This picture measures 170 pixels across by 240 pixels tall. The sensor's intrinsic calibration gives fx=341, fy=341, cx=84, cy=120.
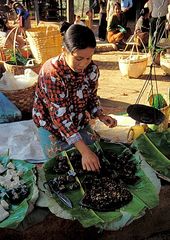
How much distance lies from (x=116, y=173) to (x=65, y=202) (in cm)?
43

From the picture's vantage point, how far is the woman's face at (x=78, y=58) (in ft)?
6.98

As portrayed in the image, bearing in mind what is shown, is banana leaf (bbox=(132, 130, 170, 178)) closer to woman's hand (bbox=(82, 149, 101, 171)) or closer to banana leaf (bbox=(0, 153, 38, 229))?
woman's hand (bbox=(82, 149, 101, 171))

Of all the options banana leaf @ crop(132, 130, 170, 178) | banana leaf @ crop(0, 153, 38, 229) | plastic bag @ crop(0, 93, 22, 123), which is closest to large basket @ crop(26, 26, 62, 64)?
plastic bag @ crop(0, 93, 22, 123)

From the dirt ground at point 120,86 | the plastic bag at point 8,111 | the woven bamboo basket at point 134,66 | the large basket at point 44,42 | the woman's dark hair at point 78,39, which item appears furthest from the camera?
the woven bamboo basket at point 134,66

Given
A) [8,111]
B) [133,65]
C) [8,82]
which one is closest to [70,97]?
[8,111]

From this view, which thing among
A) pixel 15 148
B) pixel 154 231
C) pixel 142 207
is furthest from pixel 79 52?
pixel 15 148

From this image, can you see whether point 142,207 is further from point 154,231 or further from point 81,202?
point 154,231

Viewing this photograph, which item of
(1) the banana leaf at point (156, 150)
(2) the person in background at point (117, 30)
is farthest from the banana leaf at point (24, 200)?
(2) the person in background at point (117, 30)

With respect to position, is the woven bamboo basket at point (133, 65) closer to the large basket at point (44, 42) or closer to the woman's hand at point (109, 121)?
the large basket at point (44, 42)

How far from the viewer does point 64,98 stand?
232 cm

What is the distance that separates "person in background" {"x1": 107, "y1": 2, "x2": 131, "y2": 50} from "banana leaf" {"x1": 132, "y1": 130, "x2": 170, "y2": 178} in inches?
251

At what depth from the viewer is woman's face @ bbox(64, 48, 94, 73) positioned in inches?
83.8

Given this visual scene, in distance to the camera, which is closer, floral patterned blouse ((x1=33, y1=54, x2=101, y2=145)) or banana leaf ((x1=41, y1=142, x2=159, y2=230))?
banana leaf ((x1=41, y1=142, x2=159, y2=230))

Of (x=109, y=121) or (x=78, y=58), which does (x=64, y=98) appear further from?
(x=109, y=121)
